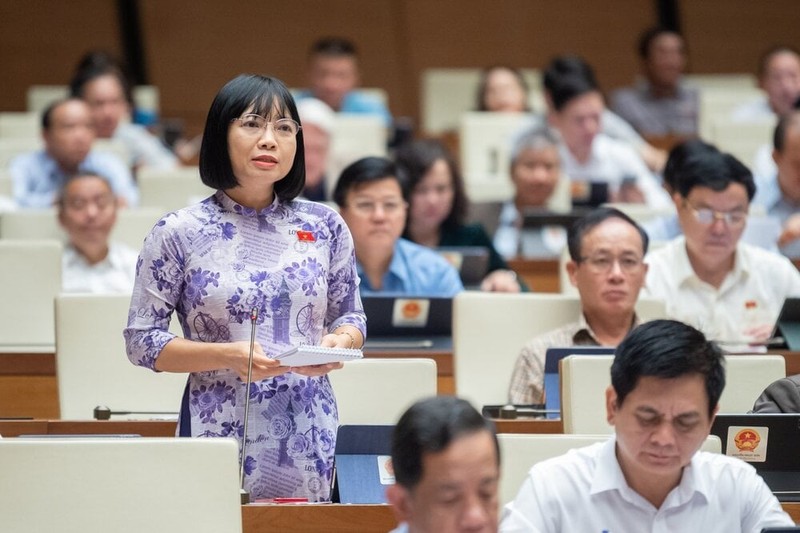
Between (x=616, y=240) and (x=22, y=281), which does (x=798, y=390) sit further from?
(x=22, y=281)

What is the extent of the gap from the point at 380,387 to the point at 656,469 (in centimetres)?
101

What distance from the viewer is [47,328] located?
4559 millimetres

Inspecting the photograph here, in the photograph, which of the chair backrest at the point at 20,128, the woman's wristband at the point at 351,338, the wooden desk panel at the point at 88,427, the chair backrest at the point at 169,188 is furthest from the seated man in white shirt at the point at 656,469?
the chair backrest at the point at 20,128

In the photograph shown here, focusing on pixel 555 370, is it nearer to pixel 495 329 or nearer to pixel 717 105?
pixel 495 329

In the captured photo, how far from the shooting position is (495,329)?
406 cm

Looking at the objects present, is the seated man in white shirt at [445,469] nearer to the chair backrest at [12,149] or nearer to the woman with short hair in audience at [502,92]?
the chair backrest at [12,149]

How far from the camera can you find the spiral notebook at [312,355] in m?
2.59

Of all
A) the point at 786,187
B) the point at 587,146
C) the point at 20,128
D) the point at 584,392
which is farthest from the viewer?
the point at 20,128

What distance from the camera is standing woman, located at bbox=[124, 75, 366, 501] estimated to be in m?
2.81

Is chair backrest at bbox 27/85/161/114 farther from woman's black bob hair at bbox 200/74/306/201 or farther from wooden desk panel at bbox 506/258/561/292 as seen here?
woman's black bob hair at bbox 200/74/306/201

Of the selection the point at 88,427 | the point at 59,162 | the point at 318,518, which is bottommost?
the point at 318,518

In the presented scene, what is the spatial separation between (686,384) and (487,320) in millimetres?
1544

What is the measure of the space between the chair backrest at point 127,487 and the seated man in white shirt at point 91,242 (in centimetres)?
279

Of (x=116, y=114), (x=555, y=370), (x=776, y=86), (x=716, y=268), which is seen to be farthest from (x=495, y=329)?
(x=776, y=86)
